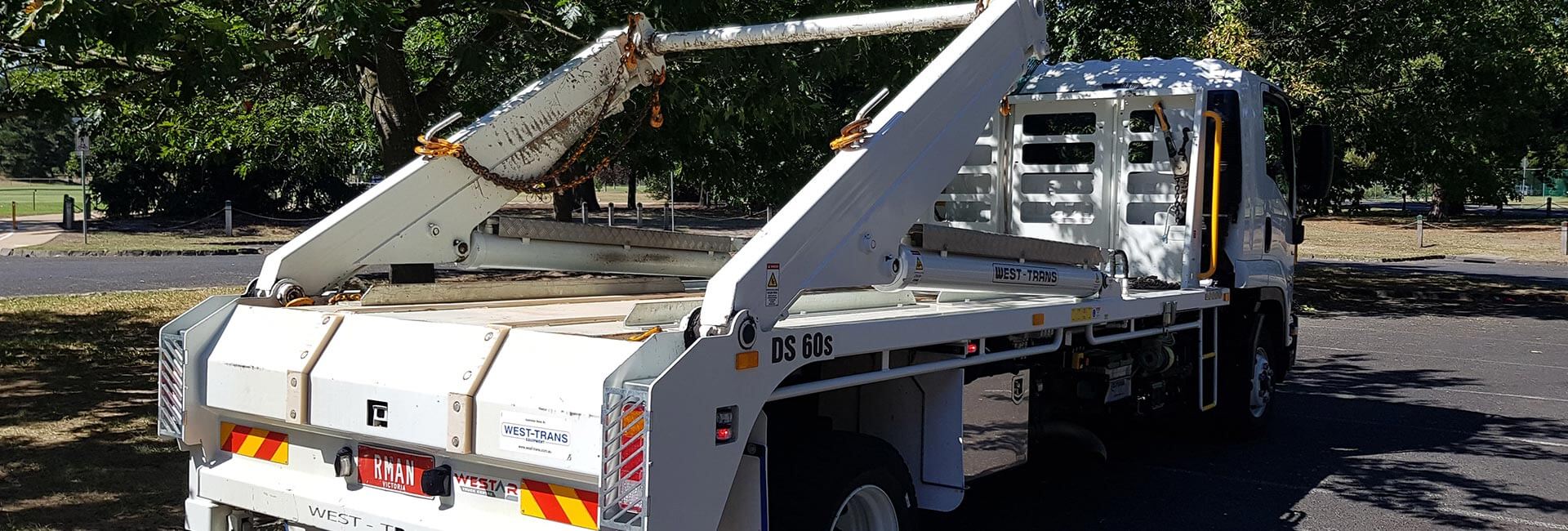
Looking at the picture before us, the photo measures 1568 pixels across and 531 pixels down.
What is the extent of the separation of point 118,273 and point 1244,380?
17.4 meters

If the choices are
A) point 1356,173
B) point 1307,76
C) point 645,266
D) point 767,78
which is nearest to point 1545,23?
point 1356,173

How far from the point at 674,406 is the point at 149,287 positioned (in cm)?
1641

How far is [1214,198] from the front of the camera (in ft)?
25.5

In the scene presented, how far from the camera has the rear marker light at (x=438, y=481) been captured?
4.00m

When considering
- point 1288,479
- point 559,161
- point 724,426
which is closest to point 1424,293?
point 1288,479

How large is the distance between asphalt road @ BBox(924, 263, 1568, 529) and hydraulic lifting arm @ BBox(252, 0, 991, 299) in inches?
102

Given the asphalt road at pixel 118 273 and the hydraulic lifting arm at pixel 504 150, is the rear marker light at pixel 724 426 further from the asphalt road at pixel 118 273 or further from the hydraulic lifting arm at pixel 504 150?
the asphalt road at pixel 118 273

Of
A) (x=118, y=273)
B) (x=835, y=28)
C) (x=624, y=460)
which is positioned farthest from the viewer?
(x=118, y=273)

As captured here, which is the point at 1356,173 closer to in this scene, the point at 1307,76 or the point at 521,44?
the point at 1307,76

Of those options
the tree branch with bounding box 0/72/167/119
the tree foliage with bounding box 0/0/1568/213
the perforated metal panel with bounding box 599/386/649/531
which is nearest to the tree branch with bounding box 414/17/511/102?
the tree foliage with bounding box 0/0/1568/213

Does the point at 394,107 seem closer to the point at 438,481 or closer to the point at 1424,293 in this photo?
the point at 438,481

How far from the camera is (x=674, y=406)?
3.51 metres

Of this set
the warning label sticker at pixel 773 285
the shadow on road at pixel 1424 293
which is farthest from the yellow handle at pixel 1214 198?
the shadow on road at pixel 1424 293

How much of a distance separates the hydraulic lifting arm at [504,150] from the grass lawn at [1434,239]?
29.3 m
